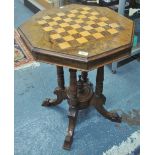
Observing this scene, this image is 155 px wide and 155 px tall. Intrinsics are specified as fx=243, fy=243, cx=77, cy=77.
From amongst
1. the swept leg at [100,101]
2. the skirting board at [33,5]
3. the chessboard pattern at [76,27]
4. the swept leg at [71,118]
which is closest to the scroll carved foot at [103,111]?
the swept leg at [100,101]

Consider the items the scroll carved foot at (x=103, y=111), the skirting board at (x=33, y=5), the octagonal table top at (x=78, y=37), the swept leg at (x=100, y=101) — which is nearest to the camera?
the octagonal table top at (x=78, y=37)

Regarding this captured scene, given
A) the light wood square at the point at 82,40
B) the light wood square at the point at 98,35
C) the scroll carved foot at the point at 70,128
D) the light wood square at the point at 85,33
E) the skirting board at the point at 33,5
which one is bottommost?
the scroll carved foot at the point at 70,128

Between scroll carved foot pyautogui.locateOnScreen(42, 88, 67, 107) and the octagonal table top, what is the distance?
1.64 feet

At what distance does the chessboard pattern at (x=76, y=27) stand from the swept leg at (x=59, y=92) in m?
0.31

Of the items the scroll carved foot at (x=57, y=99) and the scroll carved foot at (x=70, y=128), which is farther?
the scroll carved foot at (x=57, y=99)

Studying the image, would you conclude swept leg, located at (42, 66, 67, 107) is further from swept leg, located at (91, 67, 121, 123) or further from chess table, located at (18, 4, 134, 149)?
swept leg, located at (91, 67, 121, 123)

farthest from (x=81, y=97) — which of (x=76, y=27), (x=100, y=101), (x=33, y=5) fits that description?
(x=33, y=5)

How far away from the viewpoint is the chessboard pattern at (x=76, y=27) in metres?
1.08

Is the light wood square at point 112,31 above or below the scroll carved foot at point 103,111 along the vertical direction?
above

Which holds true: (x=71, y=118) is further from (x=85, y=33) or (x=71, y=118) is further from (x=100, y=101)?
(x=85, y=33)

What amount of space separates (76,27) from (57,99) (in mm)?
635

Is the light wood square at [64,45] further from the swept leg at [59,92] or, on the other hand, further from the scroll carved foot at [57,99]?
the scroll carved foot at [57,99]
